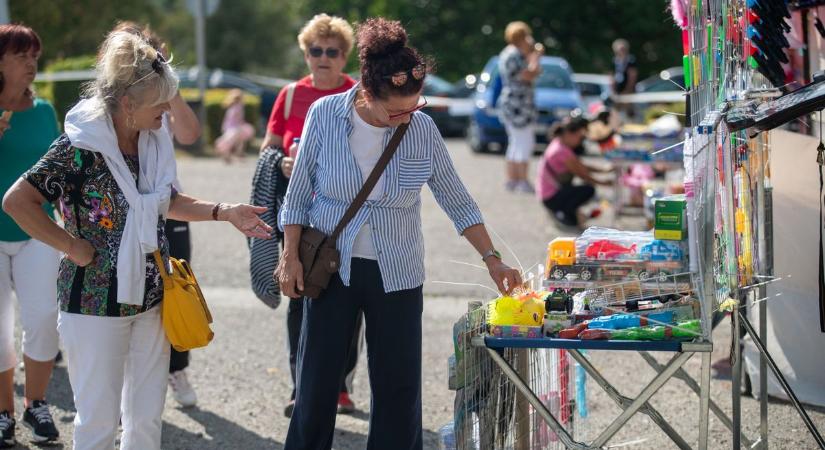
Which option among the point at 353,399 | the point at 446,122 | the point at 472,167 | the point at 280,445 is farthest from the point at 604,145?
the point at 446,122

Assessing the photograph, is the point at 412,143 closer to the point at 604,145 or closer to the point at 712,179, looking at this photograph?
the point at 712,179

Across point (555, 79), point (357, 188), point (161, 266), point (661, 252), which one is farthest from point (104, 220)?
point (555, 79)

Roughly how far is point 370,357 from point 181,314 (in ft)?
2.34

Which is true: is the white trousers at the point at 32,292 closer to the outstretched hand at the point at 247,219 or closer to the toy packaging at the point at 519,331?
the outstretched hand at the point at 247,219

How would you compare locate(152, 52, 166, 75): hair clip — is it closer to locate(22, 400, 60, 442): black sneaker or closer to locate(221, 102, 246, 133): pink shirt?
locate(22, 400, 60, 442): black sneaker

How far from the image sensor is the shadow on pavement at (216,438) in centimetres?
517

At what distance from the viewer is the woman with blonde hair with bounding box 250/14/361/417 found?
17.1 feet

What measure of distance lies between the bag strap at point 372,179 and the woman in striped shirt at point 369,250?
3cm

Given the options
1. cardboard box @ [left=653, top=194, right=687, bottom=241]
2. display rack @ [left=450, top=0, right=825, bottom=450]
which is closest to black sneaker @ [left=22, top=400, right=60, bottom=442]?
display rack @ [left=450, top=0, right=825, bottom=450]

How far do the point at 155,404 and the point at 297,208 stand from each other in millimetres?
900

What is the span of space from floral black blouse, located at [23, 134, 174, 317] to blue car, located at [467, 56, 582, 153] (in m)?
14.3

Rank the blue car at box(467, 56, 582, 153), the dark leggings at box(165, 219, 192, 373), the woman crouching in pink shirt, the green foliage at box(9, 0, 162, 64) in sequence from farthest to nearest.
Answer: the green foliage at box(9, 0, 162, 64) → the blue car at box(467, 56, 582, 153) → the woman crouching in pink shirt → the dark leggings at box(165, 219, 192, 373)

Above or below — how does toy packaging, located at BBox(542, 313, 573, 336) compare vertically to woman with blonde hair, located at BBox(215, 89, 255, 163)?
below

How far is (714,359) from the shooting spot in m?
6.46
